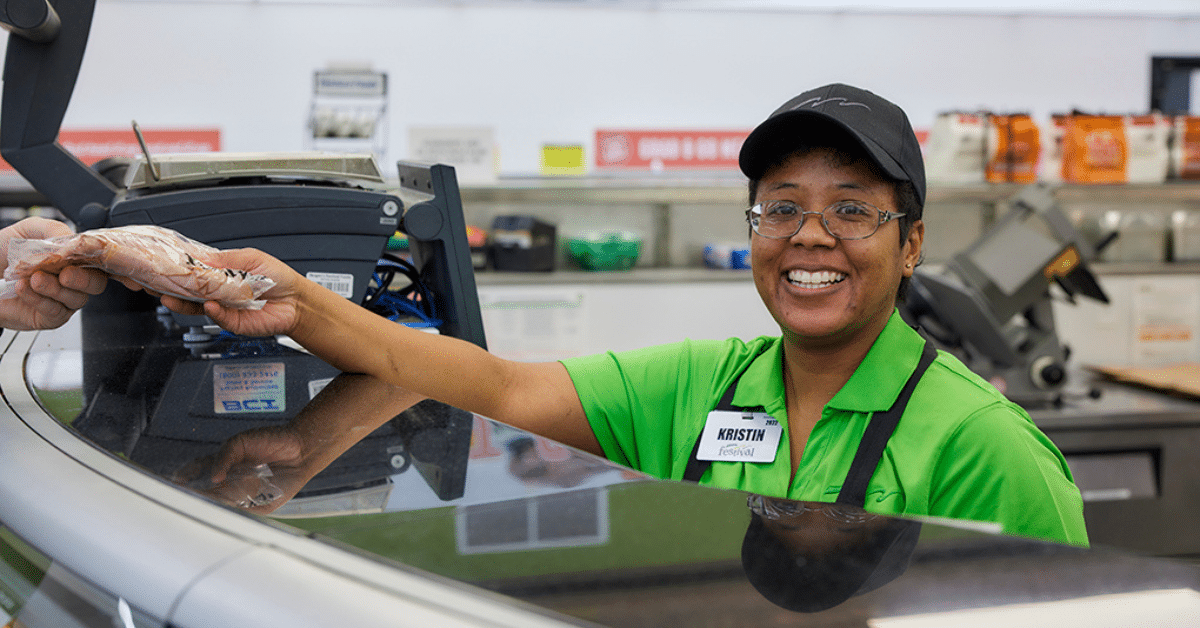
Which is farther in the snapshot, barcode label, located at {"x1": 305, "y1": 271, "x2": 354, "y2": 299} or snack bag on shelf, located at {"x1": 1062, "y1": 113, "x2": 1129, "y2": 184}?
snack bag on shelf, located at {"x1": 1062, "y1": 113, "x2": 1129, "y2": 184}

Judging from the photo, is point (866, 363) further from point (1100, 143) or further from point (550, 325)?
point (1100, 143)

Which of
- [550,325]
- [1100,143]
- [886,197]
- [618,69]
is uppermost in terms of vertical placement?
[618,69]

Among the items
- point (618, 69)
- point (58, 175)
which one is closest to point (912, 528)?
point (58, 175)

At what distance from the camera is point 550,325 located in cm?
397

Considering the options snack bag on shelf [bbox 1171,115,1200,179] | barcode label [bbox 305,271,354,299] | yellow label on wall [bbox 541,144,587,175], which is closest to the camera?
barcode label [bbox 305,271,354,299]

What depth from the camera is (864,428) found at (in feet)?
3.56

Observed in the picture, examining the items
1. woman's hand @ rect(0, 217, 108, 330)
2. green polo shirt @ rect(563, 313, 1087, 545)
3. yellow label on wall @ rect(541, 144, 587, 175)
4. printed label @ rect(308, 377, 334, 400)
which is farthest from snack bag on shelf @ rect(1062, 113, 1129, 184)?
woman's hand @ rect(0, 217, 108, 330)

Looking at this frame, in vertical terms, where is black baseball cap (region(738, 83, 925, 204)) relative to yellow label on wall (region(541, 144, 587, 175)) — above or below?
below

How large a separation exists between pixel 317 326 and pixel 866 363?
693mm

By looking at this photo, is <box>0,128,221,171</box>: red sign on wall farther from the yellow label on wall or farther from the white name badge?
the white name badge

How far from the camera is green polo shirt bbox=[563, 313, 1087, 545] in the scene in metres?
0.95

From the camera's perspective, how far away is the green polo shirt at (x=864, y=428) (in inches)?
37.5

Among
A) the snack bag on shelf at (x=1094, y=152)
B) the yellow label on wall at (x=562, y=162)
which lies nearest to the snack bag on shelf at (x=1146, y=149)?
the snack bag on shelf at (x=1094, y=152)

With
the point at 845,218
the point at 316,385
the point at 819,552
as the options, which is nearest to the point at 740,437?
the point at 845,218
